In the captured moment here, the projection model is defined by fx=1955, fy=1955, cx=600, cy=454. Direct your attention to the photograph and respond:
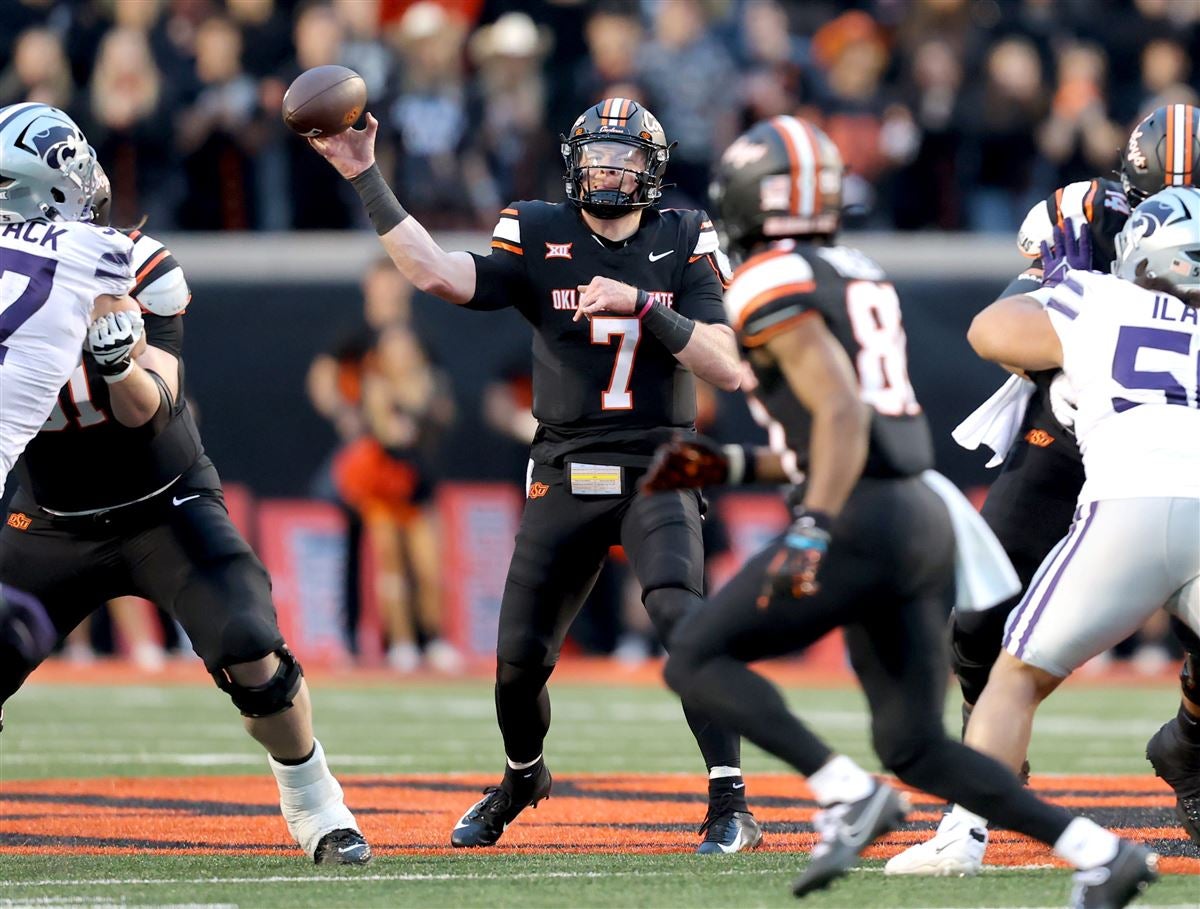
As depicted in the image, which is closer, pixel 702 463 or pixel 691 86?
pixel 702 463

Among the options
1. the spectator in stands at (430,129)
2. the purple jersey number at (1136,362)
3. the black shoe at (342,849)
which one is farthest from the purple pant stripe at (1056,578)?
the spectator in stands at (430,129)

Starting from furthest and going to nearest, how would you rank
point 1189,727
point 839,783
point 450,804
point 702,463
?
point 450,804 < point 1189,727 < point 702,463 < point 839,783

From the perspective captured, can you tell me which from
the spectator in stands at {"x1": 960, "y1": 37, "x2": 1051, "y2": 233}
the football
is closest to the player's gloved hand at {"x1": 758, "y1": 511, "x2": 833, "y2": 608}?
the football

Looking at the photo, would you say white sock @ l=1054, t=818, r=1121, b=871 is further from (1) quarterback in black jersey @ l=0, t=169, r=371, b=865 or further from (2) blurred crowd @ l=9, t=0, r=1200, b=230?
(2) blurred crowd @ l=9, t=0, r=1200, b=230

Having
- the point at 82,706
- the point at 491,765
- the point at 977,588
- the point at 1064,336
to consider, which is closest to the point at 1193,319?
the point at 1064,336

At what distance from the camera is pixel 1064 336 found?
461 centimetres

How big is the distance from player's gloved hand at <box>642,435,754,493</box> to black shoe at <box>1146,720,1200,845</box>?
1829 millimetres

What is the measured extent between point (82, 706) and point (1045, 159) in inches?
271

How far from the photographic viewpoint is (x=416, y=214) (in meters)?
11.9

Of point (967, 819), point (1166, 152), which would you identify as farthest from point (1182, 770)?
point (1166, 152)

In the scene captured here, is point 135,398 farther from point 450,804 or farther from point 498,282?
point 450,804

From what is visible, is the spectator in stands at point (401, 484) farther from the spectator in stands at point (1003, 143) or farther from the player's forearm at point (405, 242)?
the player's forearm at point (405, 242)

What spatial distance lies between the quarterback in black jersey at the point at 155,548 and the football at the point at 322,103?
0.51 meters

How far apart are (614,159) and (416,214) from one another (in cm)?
647
